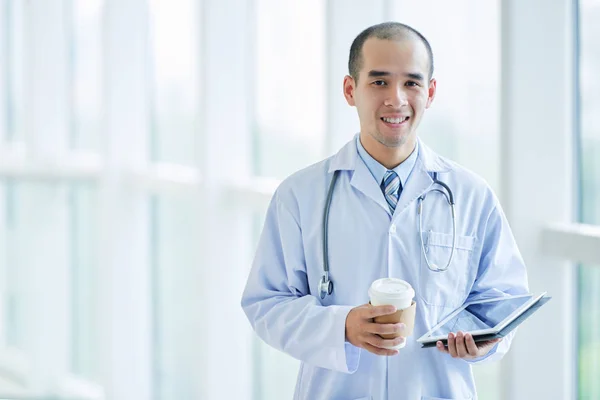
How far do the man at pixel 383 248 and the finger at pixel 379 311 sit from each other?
0.30 feet

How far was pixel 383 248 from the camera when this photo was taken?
1.76 metres

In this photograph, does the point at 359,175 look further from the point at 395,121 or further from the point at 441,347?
the point at 441,347

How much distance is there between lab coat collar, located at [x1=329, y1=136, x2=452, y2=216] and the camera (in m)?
1.78

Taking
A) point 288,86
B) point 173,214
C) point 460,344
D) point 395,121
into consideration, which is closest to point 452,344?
point 460,344

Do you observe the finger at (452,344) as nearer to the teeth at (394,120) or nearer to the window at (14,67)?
the teeth at (394,120)

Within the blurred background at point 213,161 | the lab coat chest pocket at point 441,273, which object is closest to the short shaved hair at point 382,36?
the lab coat chest pocket at point 441,273

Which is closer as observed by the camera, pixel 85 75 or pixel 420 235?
pixel 420 235

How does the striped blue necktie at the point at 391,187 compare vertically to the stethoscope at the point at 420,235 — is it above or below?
above

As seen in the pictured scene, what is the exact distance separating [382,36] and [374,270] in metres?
0.50

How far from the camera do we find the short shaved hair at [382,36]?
1.74m

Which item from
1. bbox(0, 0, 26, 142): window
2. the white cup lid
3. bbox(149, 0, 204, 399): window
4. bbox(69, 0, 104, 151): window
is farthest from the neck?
bbox(0, 0, 26, 142): window

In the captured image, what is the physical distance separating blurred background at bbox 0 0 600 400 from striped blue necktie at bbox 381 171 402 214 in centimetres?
60

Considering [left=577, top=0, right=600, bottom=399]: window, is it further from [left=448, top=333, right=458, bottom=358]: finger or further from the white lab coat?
[left=448, top=333, right=458, bottom=358]: finger

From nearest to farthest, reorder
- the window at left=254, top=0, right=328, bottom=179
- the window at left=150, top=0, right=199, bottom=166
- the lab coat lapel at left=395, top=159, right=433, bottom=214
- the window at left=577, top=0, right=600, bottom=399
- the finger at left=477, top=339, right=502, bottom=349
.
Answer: the finger at left=477, top=339, right=502, bottom=349 → the lab coat lapel at left=395, top=159, right=433, bottom=214 → the window at left=577, top=0, right=600, bottom=399 → the window at left=254, top=0, right=328, bottom=179 → the window at left=150, top=0, right=199, bottom=166
